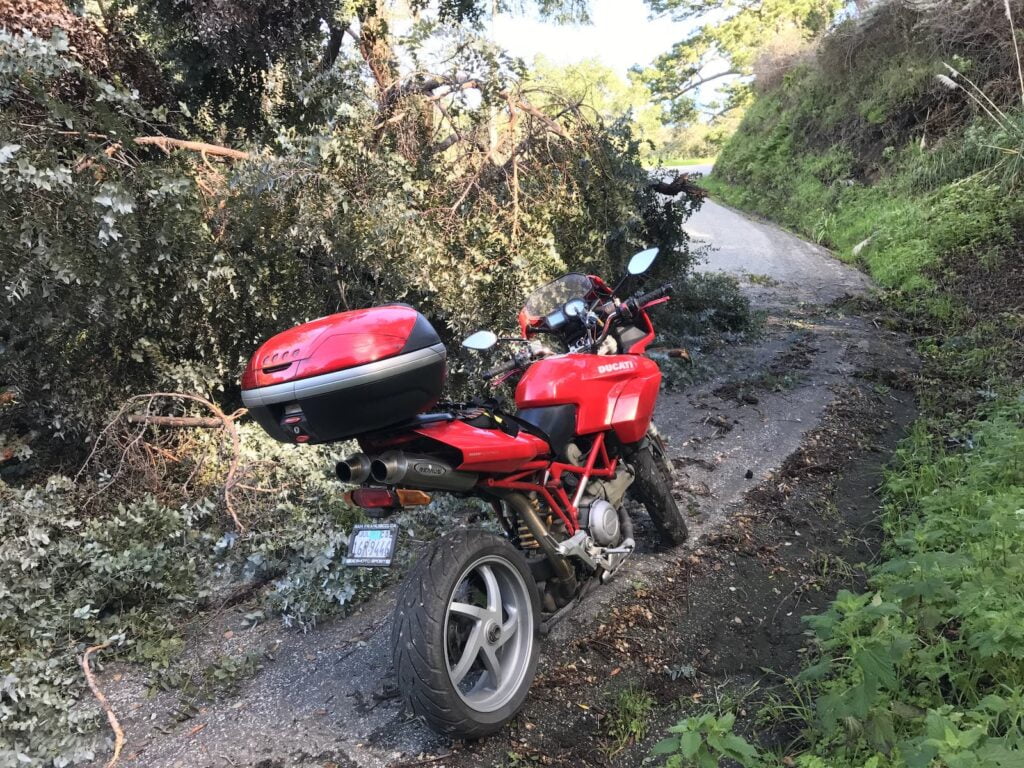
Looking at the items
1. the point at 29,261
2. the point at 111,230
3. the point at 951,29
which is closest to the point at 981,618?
the point at 111,230

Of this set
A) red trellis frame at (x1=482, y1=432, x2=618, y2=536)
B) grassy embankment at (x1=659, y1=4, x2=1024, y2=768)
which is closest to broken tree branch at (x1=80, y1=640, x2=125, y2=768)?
red trellis frame at (x1=482, y1=432, x2=618, y2=536)

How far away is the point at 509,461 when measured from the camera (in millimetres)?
2400

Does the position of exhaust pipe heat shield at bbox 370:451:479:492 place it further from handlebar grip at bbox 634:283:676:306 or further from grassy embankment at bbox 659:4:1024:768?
handlebar grip at bbox 634:283:676:306

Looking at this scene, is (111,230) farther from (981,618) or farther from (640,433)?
(981,618)

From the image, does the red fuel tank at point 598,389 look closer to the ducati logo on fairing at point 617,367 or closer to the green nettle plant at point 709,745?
the ducati logo on fairing at point 617,367

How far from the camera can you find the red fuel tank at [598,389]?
2.87 m

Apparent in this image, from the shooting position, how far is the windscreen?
3527mm

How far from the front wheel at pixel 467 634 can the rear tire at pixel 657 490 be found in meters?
1.10

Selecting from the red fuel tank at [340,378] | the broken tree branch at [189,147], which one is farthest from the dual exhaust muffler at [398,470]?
the broken tree branch at [189,147]

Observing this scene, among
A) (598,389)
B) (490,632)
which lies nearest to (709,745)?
(490,632)

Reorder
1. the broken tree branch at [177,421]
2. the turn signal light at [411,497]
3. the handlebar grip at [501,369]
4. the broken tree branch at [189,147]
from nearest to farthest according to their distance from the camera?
1. the turn signal light at [411,497]
2. the handlebar grip at [501,369]
3. the broken tree branch at [177,421]
4. the broken tree branch at [189,147]

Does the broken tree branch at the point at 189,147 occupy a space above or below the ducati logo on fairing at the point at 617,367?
above

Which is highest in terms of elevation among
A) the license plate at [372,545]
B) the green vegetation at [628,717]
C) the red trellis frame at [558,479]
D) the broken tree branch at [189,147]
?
the broken tree branch at [189,147]

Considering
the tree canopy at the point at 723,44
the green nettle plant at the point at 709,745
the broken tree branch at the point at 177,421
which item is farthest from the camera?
the tree canopy at the point at 723,44
